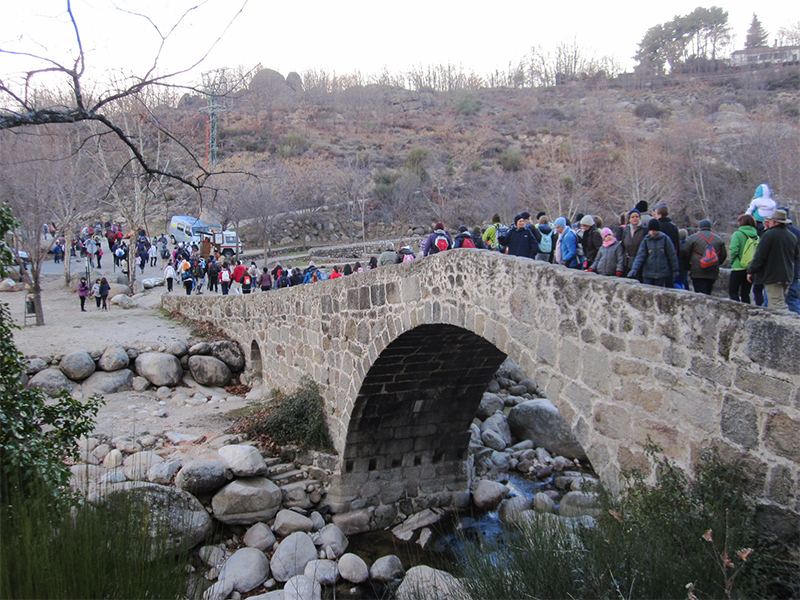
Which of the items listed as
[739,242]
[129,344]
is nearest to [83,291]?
[129,344]

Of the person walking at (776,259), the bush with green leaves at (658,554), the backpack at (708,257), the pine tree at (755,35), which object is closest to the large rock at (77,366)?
the bush with green leaves at (658,554)

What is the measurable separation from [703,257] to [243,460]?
7582mm

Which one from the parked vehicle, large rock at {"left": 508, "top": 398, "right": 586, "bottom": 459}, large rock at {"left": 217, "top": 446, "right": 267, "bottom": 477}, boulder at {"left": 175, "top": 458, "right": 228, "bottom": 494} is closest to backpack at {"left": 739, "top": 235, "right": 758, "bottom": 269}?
large rock at {"left": 508, "top": 398, "right": 586, "bottom": 459}

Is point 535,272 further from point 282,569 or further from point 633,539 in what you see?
point 282,569

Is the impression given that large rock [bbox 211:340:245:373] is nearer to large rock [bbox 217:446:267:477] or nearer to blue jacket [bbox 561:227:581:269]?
large rock [bbox 217:446:267:477]

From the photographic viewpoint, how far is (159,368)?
46.1 feet

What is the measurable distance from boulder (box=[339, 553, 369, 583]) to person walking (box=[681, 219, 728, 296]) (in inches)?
247

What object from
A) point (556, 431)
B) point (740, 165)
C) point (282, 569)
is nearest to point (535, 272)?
point (282, 569)

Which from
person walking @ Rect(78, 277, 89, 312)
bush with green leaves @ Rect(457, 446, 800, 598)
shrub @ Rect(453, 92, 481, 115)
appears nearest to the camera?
bush with green leaves @ Rect(457, 446, 800, 598)

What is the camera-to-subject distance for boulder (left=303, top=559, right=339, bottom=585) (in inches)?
348

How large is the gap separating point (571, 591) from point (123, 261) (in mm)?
27618

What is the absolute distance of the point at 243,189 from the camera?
30.4 meters

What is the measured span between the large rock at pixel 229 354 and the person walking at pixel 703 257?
37.5ft

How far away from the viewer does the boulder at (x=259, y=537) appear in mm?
9344
